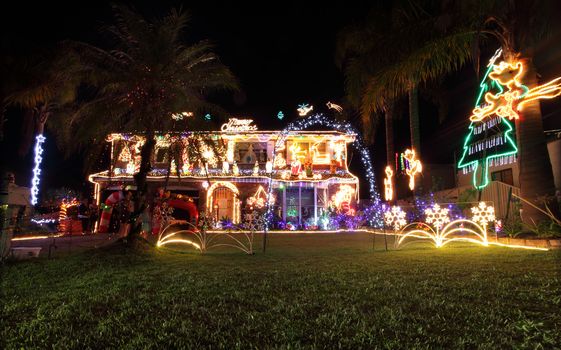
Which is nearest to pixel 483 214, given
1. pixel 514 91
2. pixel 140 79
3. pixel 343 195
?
pixel 514 91

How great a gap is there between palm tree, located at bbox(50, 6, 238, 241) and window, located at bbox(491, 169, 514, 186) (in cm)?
1528

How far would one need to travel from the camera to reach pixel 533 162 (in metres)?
9.59

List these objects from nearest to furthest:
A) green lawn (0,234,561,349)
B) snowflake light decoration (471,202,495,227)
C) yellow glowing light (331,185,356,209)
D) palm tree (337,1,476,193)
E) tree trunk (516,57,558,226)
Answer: green lawn (0,234,561,349)
tree trunk (516,57,558,226)
palm tree (337,1,476,193)
snowflake light decoration (471,202,495,227)
yellow glowing light (331,185,356,209)

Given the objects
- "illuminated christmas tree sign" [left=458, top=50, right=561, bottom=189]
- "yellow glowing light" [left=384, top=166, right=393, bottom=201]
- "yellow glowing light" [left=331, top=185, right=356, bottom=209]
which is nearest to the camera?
"illuminated christmas tree sign" [left=458, top=50, right=561, bottom=189]

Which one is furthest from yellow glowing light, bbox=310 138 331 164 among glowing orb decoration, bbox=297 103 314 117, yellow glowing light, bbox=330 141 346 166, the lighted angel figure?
the lighted angel figure

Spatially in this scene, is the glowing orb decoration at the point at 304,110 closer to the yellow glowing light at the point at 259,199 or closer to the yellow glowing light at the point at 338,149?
the yellow glowing light at the point at 338,149

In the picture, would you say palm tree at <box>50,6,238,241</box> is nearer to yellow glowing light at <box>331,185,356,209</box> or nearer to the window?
yellow glowing light at <box>331,185,356,209</box>

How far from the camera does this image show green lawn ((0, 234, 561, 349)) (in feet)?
9.93

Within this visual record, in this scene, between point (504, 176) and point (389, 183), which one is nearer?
point (504, 176)

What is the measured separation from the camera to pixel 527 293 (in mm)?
4355

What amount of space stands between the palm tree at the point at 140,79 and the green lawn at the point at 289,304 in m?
4.08

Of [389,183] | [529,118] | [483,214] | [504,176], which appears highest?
[529,118]

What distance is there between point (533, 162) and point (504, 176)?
10.5 meters

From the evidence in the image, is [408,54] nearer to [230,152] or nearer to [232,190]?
[232,190]
